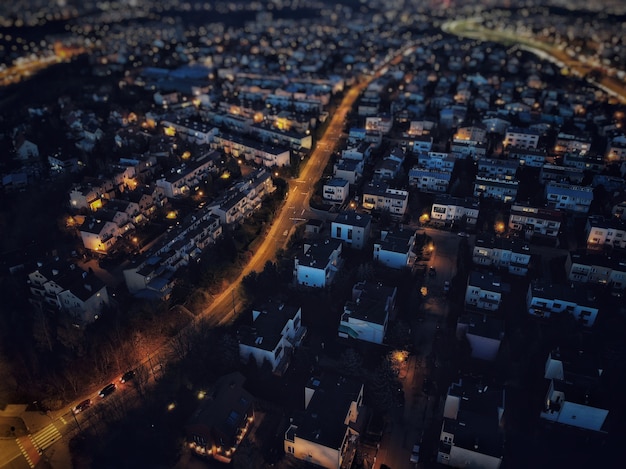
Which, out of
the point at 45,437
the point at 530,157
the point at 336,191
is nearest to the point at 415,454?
the point at 45,437

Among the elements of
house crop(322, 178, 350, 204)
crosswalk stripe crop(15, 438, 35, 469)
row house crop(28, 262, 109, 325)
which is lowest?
crosswalk stripe crop(15, 438, 35, 469)

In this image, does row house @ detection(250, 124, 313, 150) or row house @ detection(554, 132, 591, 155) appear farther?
row house @ detection(250, 124, 313, 150)

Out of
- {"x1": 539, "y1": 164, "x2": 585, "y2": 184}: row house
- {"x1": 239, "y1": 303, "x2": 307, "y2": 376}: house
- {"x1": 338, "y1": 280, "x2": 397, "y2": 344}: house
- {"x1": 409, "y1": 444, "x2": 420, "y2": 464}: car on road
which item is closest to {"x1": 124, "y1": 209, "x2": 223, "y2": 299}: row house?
{"x1": 239, "y1": 303, "x2": 307, "y2": 376}: house

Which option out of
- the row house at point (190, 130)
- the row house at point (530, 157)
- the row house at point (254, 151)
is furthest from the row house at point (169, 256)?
the row house at point (530, 157)

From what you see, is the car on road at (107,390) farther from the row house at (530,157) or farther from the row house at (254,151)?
the row house at (530,157)

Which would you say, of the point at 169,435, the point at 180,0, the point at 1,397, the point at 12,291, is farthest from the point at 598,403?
the point at 180,0

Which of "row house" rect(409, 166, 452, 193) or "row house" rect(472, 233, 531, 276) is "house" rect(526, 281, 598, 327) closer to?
"row house" rect(472, 233, 531, 276)

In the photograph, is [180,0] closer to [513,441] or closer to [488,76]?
[488,76]

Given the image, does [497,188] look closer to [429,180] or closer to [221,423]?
[429,180]
